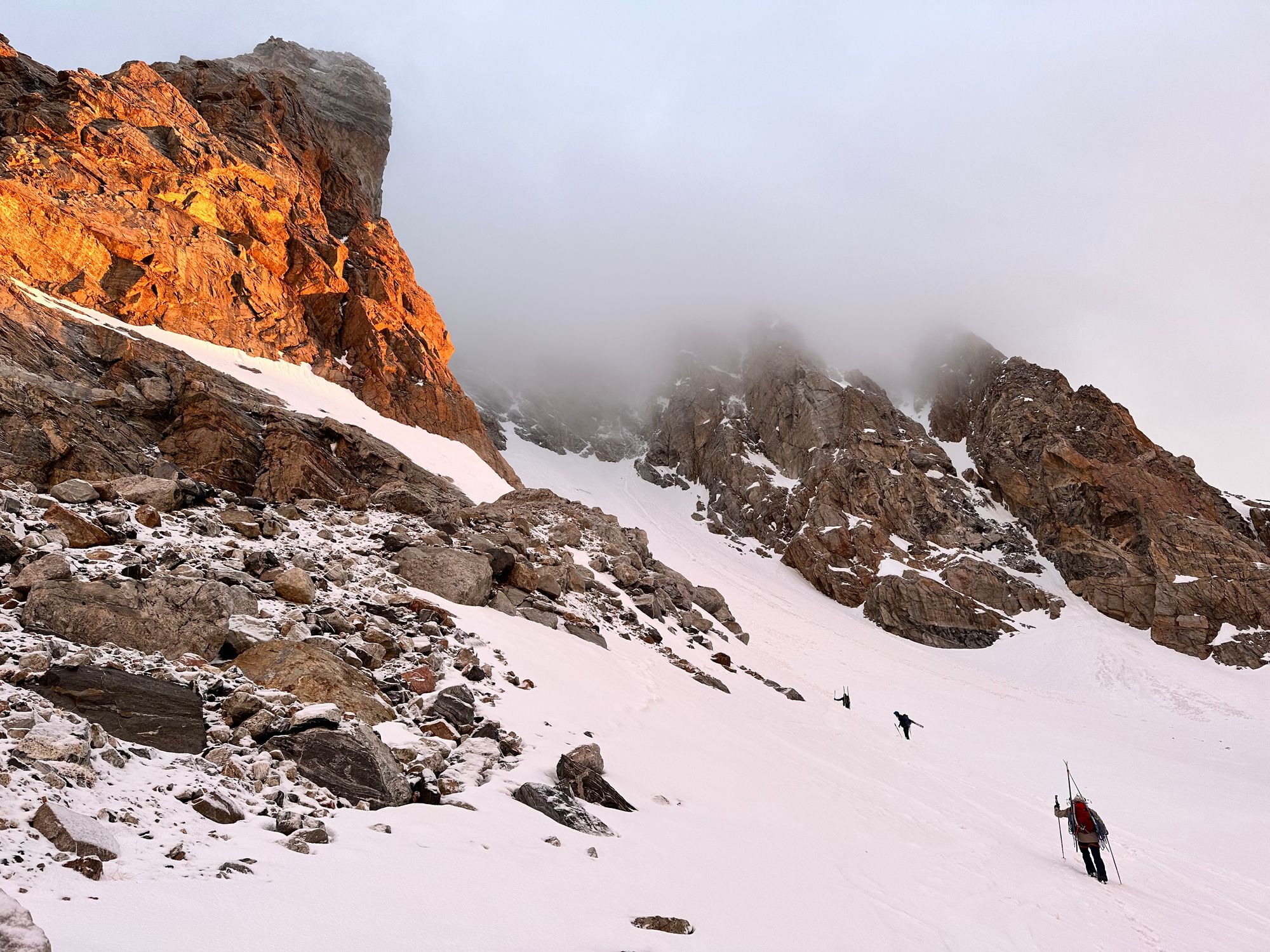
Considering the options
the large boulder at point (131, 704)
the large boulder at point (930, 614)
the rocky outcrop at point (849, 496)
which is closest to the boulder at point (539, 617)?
the large boulder at point (131, 704)

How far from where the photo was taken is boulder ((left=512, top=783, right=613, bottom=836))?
220 inches

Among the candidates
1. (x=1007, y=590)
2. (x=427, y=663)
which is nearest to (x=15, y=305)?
(x=427, y=663)

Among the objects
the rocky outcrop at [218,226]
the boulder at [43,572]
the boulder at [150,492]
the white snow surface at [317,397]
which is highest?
the rocky outcrop at [218,226]

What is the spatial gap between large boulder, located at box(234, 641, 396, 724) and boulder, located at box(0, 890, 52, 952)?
154 inches

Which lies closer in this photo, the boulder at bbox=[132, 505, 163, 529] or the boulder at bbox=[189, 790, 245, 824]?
the boulder at bbox=[189, 790, 245, 824]

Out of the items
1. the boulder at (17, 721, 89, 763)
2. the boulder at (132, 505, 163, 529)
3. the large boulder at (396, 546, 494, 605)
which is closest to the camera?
the boulder at (17, 721, 89, 763)

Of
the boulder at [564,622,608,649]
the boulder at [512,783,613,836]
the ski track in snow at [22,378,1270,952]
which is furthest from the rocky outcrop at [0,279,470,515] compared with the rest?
the boulder at [512,783,613,836]

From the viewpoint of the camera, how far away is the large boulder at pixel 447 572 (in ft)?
40.1

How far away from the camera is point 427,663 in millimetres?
8477

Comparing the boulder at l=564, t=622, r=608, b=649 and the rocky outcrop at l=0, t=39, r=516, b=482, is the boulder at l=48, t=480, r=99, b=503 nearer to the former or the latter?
the boulder at l=564, t=622, r=608, b=649

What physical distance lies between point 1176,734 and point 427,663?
146 ft

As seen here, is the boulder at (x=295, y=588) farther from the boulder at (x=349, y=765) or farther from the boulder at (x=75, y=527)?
the boulder at (x=349, y=765)

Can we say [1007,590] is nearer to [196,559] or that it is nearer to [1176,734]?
[1176,734]

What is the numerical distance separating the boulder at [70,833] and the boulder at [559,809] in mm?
3120
